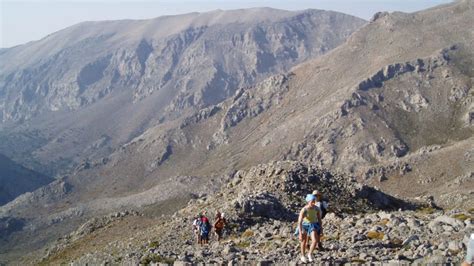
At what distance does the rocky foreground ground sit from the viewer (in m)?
29.5

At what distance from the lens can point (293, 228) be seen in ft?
140

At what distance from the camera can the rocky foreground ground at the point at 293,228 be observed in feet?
96.9

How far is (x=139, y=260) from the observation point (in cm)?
3975

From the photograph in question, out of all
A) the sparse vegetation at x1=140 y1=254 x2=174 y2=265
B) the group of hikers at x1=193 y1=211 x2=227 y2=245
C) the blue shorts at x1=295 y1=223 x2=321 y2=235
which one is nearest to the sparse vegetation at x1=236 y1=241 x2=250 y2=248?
the sparse vegetation at x1=140 y1=254 x2=174 y2=265

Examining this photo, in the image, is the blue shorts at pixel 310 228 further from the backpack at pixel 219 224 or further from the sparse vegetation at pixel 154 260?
the backpack at pixel 219 224

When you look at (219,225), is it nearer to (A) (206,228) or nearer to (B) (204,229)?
(A) (206,228)

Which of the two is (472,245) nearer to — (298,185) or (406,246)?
(406,246)

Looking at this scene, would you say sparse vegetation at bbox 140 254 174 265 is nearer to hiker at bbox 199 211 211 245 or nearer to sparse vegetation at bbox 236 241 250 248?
sparse vegetation at bbox 236 241 250 248

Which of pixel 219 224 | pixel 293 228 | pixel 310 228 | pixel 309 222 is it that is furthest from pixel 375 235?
pixel 219 224

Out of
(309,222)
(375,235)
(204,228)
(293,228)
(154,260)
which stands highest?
(309,222)

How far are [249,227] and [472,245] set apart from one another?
110 feet

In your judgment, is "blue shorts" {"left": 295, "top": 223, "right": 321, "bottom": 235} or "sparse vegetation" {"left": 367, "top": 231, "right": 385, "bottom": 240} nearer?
"blue shorts" {"left": 295, "top": 223, "right": 321, "bottom": 235}

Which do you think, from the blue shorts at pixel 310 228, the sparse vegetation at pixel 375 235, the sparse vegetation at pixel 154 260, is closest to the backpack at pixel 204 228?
the sparse vegetation at pixel 154 260

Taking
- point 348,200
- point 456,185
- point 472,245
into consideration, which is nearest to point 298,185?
point 348,200
